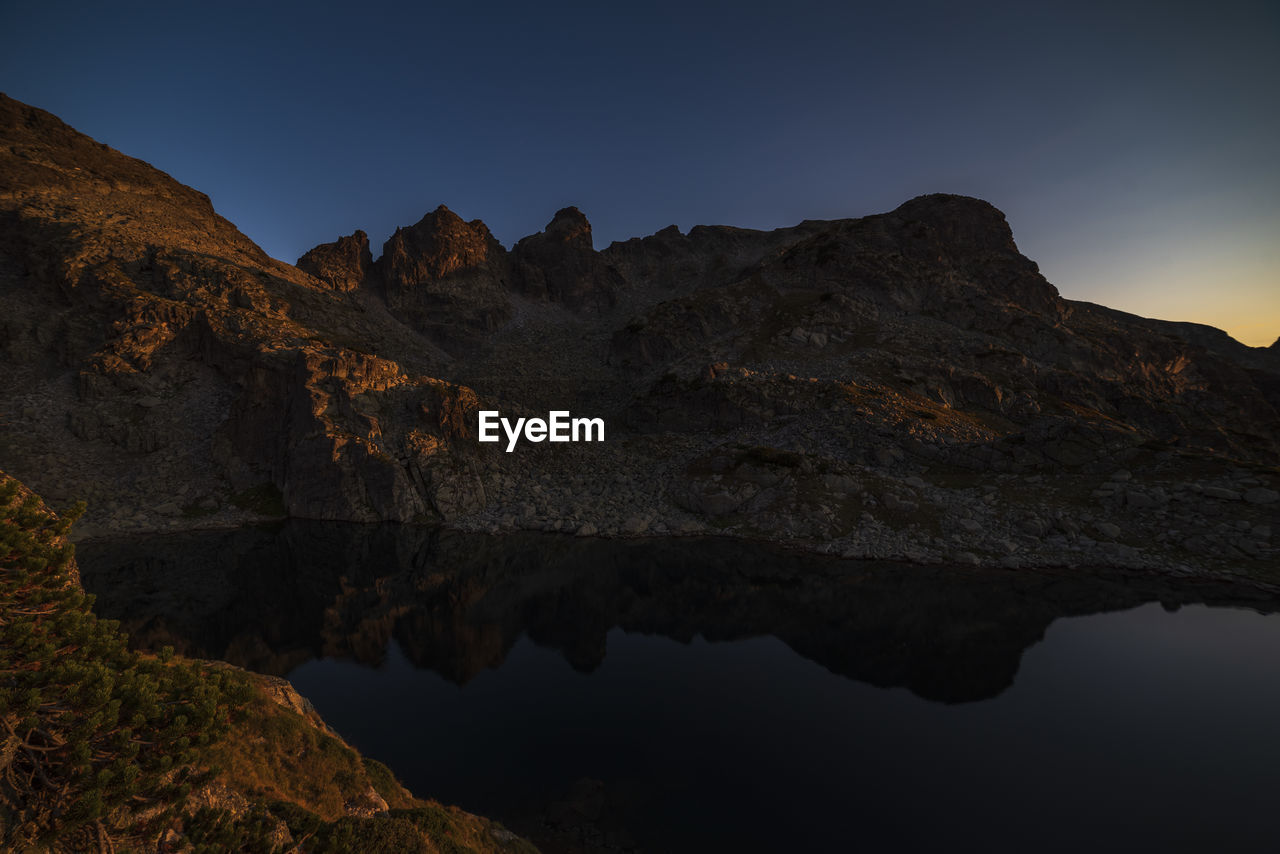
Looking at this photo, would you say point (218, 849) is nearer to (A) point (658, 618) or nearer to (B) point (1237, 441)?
(A) point (658, 618)

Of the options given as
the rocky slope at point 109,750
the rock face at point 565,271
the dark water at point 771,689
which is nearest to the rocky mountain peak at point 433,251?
the rock face at point 565,271

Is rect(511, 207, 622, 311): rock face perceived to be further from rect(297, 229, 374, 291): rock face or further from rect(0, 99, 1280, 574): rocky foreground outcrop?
rect(297, 229, 374, 291): rock face

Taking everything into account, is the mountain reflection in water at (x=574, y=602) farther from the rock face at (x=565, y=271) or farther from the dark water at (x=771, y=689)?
the rock face at (x=565, y=271)

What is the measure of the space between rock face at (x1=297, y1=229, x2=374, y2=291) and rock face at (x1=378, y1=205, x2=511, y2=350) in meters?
3.97

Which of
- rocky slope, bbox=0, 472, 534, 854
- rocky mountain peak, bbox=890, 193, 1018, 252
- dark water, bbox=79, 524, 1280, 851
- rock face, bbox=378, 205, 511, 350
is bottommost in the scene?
dark water, bbox=79, 524, 1280, 851

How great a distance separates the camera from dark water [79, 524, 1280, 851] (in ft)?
48.8

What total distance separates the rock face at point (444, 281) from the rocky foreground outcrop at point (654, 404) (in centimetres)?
624

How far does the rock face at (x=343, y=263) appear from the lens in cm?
10456

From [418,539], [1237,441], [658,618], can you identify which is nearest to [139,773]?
[658,618]

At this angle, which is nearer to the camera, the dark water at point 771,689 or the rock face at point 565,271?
the dark water at point 771,689

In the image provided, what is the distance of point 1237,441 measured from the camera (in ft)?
203

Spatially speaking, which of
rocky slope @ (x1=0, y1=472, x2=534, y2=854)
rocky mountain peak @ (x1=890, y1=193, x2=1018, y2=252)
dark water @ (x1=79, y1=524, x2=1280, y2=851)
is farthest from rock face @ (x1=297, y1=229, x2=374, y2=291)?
rocky mountain peak @ (x1=890, y1=193, x2=1018, y2=252)

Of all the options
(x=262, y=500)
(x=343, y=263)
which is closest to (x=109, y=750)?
(x=262, y=500)

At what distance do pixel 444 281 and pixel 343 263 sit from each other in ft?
73.1
